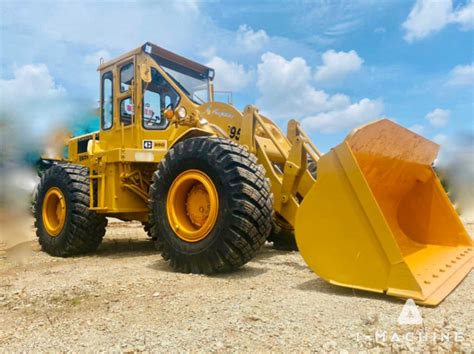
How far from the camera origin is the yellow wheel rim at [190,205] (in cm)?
394

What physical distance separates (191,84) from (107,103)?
4.69 feet

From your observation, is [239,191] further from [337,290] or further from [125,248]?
[125,248]

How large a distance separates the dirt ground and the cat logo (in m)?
2.13

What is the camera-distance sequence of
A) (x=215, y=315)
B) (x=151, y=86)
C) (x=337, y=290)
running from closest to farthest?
1. (x=215, y=315)
2. (x=337, y=290)
3. (x=151, y=86)

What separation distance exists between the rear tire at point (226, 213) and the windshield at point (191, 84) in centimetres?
214

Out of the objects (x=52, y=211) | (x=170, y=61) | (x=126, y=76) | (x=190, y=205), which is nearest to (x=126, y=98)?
(x=126, y=76)

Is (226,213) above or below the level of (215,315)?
above

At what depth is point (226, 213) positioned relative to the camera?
12.0 feet

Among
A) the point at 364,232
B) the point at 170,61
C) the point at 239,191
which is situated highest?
the point at 170,61

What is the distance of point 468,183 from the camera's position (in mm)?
5234

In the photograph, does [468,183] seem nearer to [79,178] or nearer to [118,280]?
[118,280]

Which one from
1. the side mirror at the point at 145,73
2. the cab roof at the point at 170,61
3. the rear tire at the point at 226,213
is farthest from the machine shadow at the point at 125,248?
the cab roof at the point at 170,61

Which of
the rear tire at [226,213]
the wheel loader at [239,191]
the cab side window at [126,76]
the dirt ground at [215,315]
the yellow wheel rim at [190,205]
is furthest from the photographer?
the cab side window at [126,76]

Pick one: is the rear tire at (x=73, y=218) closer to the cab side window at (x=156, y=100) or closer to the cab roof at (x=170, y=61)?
the cab side window at (x=156, y=100)
